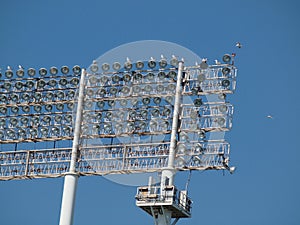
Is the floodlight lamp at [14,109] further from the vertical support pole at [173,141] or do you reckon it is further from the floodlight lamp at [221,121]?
the floodlight lamp at [221,121]

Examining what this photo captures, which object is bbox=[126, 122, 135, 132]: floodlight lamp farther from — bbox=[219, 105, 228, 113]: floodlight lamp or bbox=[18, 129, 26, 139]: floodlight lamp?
bbox=[18, 129, 26, 139]: floodlight lamp

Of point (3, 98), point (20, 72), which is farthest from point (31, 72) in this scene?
point (3, 98)

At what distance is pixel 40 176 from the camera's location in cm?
10144

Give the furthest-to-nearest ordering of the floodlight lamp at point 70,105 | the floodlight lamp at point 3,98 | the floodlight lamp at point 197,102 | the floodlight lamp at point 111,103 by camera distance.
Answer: the floodlight lamp at point 3,98
the floodlight lamp at point 70,105
the floodlight lamp at point 111,103
the floodlight lamp at point 197,102

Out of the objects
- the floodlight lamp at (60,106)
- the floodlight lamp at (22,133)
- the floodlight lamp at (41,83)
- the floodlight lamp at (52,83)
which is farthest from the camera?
the floodlight lamp at (41,83)

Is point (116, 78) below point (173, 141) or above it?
above

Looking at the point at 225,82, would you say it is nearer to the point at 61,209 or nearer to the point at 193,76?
the point at 193,76

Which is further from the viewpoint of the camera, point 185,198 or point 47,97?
point 47,97

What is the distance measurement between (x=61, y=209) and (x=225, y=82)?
44.7 feet

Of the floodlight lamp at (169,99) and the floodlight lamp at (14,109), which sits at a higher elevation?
the floodlight lamp at (14,109)

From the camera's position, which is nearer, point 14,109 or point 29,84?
point 29,84

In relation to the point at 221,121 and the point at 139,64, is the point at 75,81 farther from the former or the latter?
the point at 221,121

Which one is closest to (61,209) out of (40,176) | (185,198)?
(40,176)

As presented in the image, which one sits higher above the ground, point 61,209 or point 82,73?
point 82,73
